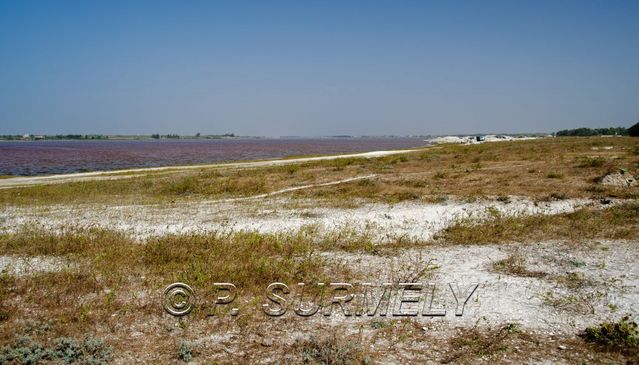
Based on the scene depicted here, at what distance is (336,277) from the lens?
39.5ft

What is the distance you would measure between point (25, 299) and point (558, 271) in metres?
14.4

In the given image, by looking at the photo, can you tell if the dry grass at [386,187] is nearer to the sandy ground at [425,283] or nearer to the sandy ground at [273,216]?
the sandy ground at [273,216]

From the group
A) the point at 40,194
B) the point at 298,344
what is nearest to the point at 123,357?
the point at 298,344

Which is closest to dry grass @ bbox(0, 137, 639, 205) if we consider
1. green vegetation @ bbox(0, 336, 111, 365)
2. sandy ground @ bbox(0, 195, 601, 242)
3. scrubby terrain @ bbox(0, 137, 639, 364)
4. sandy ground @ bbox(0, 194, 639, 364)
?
scrubby terrain @ bbox(0, 137, 639, 364)

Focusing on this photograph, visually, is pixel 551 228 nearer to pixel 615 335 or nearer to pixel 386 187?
pixel 615 335

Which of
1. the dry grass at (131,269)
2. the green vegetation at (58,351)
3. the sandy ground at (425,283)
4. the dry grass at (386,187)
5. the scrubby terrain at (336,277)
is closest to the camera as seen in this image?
the green vegetation at (58,351)

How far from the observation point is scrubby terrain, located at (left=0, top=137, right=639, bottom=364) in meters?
8.12

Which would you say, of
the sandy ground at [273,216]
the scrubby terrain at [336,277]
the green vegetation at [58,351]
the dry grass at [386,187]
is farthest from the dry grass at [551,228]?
the green vegetation at [58,351]

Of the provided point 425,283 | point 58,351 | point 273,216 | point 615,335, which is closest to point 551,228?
point 425,283

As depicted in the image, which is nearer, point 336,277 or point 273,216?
point 336,277

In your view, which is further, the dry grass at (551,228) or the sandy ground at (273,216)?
the sandy ground at (273,216)

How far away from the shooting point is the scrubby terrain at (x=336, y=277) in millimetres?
8125

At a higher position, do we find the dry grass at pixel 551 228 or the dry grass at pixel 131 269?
the dry grass at pixel 551 228

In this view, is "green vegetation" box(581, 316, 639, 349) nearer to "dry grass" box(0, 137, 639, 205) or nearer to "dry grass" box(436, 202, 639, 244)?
"dry grass" box(436, 202, 639, 244)
